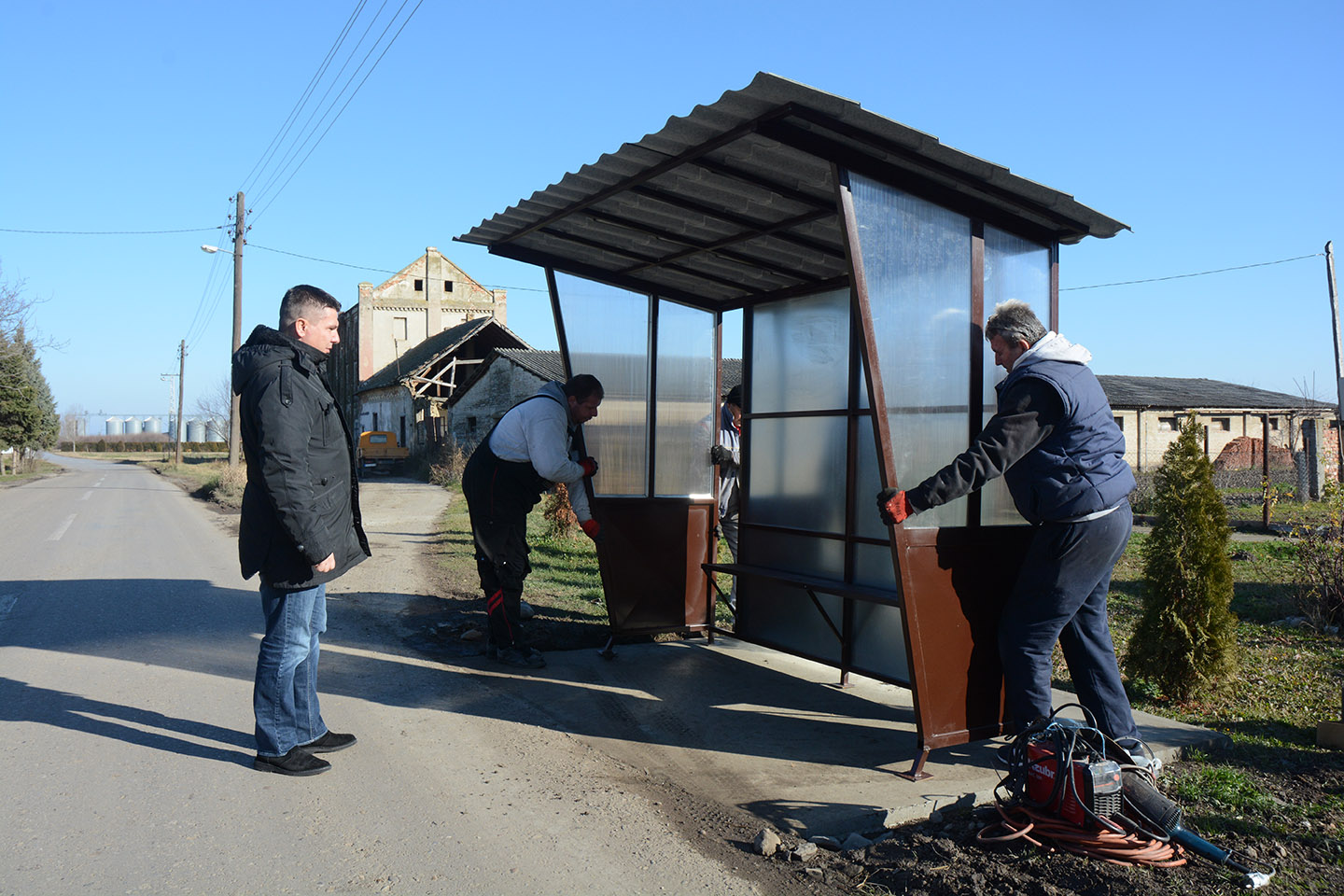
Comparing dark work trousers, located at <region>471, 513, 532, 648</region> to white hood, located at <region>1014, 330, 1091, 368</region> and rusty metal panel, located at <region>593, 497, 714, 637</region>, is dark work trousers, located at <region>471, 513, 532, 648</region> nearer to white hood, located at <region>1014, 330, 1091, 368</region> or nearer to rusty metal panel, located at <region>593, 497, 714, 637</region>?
rusty metal panel, located at <region>593, 497, 714, 637</region>

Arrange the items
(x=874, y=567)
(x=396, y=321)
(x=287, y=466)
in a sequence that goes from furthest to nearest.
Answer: (x=396, y=321)
(x=874, y=567)
(x=287, y=466)

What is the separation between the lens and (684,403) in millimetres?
Answer: 6934

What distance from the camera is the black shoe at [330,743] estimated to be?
168 inches

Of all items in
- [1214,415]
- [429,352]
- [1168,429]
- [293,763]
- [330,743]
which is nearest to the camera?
[293,763]

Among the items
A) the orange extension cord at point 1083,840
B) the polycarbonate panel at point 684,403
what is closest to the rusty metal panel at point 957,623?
the orange extension cord at point 1083,840

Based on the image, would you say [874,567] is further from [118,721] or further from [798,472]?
[118,721]

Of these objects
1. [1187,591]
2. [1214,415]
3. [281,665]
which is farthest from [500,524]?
[1214,415]

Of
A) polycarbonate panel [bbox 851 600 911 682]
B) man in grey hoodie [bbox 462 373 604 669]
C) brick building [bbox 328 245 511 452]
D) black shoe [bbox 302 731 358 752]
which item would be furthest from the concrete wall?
brick building [bbox 328 245 511 452]

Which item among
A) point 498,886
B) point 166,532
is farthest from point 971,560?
point 166,532

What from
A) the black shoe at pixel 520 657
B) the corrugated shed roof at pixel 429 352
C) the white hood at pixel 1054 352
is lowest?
the black shoe at pixel 520 657

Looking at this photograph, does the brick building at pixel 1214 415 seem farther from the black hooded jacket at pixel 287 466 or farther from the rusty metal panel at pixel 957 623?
the black hooded jacket at pixel 287 466

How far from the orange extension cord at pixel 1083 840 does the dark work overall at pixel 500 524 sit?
3.39 meters

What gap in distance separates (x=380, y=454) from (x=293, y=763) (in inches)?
1367

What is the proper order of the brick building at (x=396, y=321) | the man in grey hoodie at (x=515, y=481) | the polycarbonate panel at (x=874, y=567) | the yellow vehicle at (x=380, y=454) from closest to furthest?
the polycarbonate panel at (x=874, y=567), the man in grey hoodie at (x=515, y=481), the yellow vehicle at (x=380, y=454), the brick building at (x=396, y=321)
